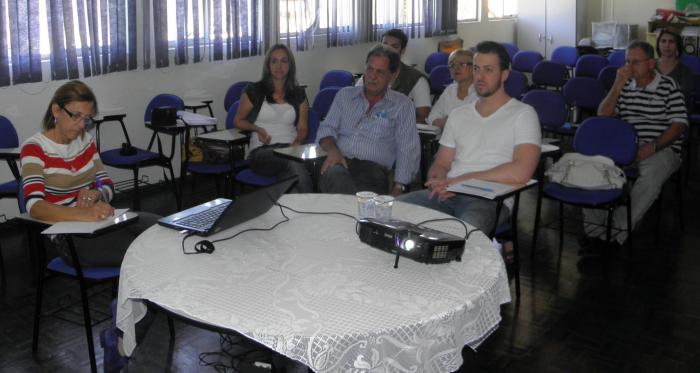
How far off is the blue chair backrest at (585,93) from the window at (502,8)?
5042mm

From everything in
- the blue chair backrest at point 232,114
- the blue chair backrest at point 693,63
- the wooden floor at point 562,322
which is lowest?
the wooden floor at point 562,322

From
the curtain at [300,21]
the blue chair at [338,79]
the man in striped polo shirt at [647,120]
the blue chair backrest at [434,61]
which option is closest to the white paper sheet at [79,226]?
the man in striped polo shirt at [647,120]

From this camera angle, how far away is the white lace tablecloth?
194 cm

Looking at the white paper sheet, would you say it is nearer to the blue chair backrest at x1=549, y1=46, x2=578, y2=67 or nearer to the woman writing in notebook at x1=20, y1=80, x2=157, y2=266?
the woman writing in notebook at x1=20, y1=80, x2=157, y2=266

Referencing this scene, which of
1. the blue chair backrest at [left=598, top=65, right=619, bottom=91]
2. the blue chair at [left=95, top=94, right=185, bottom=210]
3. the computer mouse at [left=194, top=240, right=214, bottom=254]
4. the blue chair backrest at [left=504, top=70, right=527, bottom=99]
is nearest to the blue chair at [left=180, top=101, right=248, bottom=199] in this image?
the blue chair at [left=95, top=94, right=185, bottom=210]

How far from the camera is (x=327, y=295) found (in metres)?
2.13

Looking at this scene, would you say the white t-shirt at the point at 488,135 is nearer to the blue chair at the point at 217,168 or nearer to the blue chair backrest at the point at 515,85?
the blue chair at the point at 217,168

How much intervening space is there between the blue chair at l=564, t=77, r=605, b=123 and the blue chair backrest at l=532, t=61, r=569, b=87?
1833mm

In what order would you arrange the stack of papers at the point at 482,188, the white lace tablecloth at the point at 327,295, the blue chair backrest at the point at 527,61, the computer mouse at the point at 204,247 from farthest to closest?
1. the blue chair backrest at the point at 527,61
2. the stack of papers at the point at 482,188
3. the computer mouse at the point at 204,247
4. the white lace tablecloth at the point at 327,295

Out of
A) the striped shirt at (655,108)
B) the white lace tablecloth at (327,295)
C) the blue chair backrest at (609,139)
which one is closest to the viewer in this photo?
the white lace tablecloth at (327,295)

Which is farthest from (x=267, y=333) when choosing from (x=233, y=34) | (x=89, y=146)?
(x=233, y=34)

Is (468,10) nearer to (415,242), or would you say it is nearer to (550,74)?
(550,74)

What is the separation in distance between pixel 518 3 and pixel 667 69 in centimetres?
629

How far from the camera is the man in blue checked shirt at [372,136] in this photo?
14.3 ft
